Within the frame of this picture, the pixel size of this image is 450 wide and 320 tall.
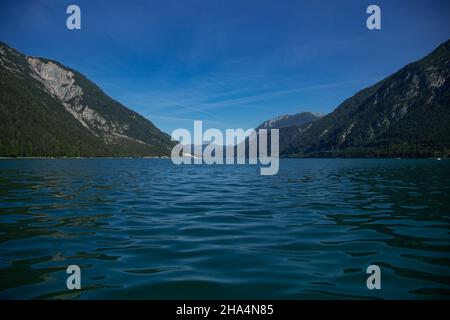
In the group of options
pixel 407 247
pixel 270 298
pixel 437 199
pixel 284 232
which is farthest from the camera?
pixel 437 199

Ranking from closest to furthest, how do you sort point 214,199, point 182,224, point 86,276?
1. point 86,276
2. point 182,224
3. point 214,199

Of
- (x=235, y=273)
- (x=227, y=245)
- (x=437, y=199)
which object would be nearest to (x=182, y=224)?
(x=227, y=245)

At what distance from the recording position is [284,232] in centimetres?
1473

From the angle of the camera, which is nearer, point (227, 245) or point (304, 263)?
point (304, 263)

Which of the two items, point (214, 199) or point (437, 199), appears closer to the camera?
point (437, 199)

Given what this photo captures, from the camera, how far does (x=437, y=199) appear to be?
2473 cm

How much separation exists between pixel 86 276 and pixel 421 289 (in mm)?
9116
